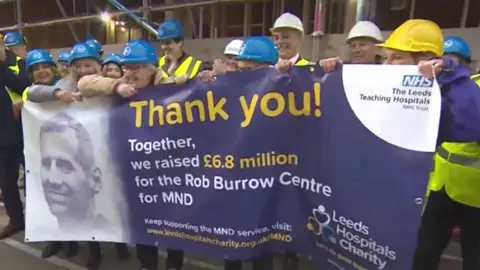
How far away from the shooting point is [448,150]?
269 centimetres

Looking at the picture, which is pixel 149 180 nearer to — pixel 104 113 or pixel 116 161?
pixel 116 161

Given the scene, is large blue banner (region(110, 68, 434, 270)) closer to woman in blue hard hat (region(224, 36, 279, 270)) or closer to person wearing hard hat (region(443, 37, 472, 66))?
woman in blue hard hat (region(224, 36, 279, 270))

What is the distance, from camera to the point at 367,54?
11.9ft

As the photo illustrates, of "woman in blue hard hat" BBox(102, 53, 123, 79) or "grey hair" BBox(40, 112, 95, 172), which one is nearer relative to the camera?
"grey hair" BBox(40, 112, 95, 172)

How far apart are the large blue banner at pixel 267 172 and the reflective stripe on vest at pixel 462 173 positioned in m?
0.58

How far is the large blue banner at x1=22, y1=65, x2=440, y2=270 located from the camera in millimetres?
2240

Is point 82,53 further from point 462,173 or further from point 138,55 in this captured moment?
point 462,173

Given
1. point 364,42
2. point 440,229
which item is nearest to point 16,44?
point 364,42

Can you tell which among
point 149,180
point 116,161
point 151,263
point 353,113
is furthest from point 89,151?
point 353,113

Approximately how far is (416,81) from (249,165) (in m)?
0.96

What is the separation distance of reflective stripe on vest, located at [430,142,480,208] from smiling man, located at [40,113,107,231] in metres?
2.08

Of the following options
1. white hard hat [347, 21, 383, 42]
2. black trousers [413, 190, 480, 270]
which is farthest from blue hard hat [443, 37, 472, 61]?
black trousers [413, 190, 480, 270]

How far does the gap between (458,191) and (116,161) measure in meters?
1.99

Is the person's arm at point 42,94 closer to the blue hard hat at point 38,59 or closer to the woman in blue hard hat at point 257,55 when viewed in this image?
the blue hard hat at point 38,59
